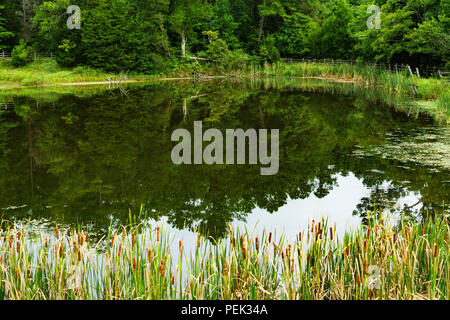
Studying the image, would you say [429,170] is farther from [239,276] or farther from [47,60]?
[47,60]

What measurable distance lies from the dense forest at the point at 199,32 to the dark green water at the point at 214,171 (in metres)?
17.7

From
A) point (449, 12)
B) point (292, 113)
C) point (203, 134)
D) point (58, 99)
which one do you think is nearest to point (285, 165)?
point (203, 134)

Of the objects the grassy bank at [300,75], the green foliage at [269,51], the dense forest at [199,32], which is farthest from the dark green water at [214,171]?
the green foliage at [269,51]

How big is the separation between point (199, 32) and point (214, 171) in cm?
5472

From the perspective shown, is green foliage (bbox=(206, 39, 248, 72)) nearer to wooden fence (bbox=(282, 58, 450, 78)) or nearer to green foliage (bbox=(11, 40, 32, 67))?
wooden fence (bbox=(282, 58, 450, 78))

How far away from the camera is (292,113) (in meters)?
22.9

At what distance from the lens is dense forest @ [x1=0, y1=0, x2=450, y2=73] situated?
121 ft

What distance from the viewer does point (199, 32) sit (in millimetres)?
63500

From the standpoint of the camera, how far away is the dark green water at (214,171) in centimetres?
891

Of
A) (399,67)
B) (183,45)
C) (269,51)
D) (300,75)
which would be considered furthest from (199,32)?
(399,67)

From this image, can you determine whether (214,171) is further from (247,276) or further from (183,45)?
(183,45)

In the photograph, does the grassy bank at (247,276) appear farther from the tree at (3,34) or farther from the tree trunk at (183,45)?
the tree trunk at (183,45)

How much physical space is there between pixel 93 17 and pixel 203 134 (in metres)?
34.8
